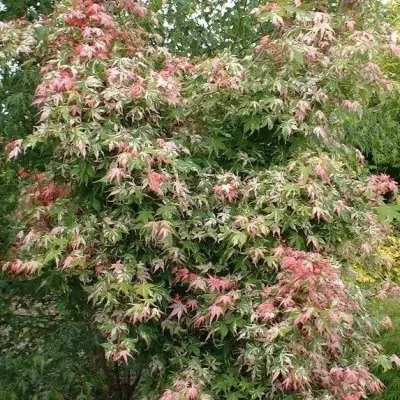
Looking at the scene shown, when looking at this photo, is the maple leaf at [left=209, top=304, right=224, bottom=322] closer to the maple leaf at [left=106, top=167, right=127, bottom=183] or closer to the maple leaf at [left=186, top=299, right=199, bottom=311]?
the maple leaf at [left=186, top=299, right=199, bottom=311]

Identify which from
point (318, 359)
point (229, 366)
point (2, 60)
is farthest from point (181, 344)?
point (2, 60)

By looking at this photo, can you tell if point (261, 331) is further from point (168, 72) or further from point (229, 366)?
point (168, 72)

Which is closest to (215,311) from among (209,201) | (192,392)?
(192,392)

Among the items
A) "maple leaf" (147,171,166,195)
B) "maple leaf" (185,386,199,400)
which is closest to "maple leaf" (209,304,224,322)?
"maple leaf" (185,386,199,400)

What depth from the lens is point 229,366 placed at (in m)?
2.85

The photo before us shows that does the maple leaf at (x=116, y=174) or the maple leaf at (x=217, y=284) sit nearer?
the maple leaf at (x=116, y=174)

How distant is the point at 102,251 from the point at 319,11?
1699 millimetres

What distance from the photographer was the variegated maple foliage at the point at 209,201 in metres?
2.61

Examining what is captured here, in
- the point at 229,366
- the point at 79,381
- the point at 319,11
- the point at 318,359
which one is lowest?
the point at 79,381

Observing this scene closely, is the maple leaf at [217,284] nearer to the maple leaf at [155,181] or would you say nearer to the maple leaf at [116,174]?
the maple leaf at [155,181]

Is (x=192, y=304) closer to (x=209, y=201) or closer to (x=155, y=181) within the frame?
(x=209, y=201)

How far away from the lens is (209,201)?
284cm

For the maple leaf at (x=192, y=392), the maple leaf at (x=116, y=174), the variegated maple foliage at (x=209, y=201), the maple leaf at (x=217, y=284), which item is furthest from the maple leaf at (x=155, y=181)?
the maple leaf at (x=192, y=392)

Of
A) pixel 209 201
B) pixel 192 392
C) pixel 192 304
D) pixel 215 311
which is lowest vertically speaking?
pixel 192 392
